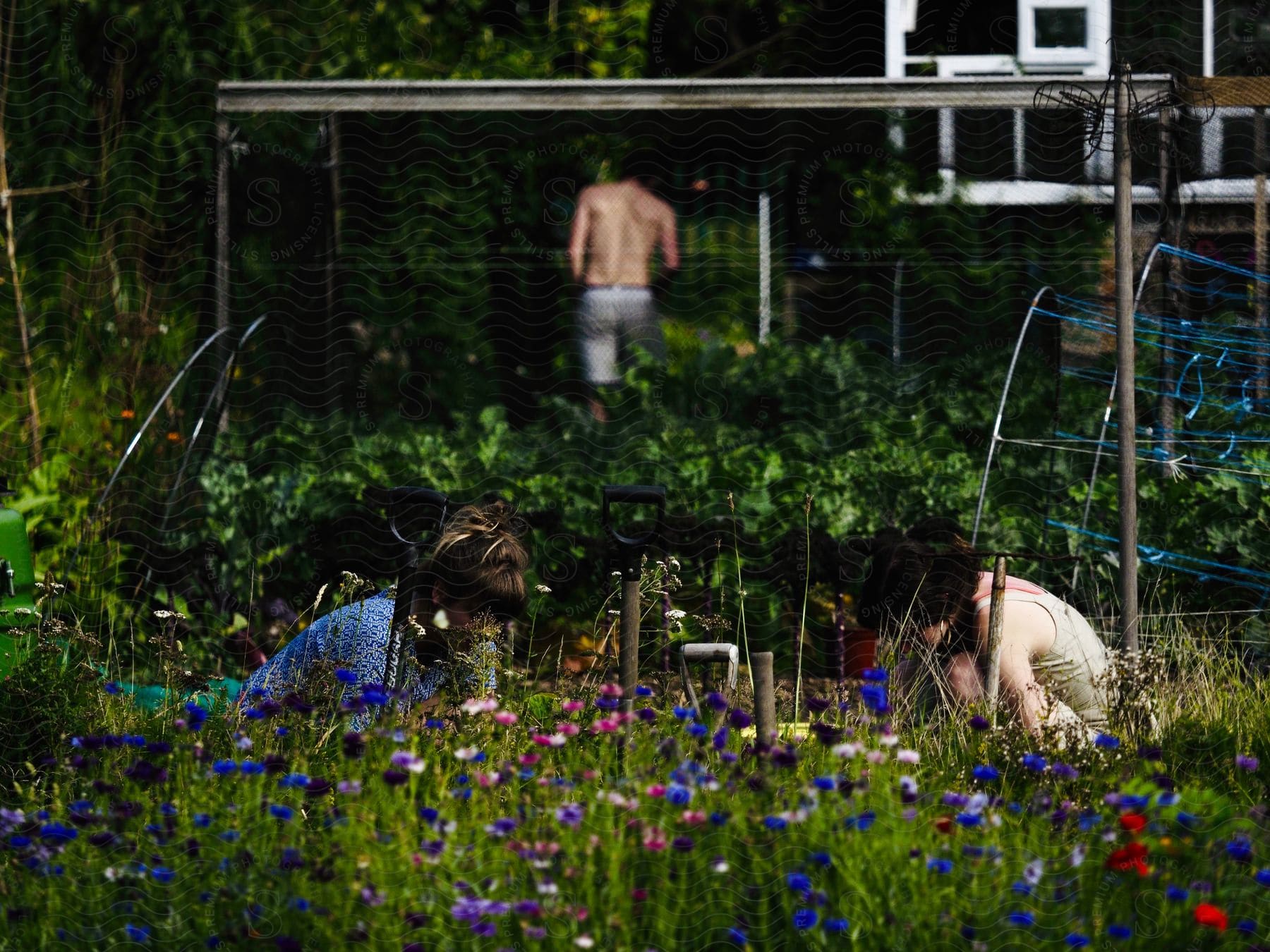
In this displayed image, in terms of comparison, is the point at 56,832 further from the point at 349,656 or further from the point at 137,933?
the point at 349,656

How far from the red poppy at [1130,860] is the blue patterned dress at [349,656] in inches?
51.8

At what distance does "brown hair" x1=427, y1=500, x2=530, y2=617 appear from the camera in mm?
2895

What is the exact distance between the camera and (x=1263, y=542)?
4043mm

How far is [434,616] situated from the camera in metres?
2.84

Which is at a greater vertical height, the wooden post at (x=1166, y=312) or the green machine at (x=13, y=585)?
the wooden post at (x=1166, y=312)

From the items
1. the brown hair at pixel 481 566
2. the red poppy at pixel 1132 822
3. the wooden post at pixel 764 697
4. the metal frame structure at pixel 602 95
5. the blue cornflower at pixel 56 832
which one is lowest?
the blue cornflower at pixel 56 832

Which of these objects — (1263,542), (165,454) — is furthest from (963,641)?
(165,454)

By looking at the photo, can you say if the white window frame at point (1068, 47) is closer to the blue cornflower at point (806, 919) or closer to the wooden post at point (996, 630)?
the wooden post at point (996, 630)

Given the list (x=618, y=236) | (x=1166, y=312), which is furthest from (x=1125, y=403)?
(x=618, y=236)

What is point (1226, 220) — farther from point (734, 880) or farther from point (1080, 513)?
point (734, 880)

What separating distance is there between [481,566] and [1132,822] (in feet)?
4.87

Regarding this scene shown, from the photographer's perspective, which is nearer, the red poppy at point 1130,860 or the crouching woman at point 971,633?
the red poppy at point 1130,860

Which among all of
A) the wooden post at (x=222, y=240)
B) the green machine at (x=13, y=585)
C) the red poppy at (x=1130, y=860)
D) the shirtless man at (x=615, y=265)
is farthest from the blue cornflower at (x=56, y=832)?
the shirtless man at (x=615, y=265)

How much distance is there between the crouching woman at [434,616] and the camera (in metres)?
2.82
